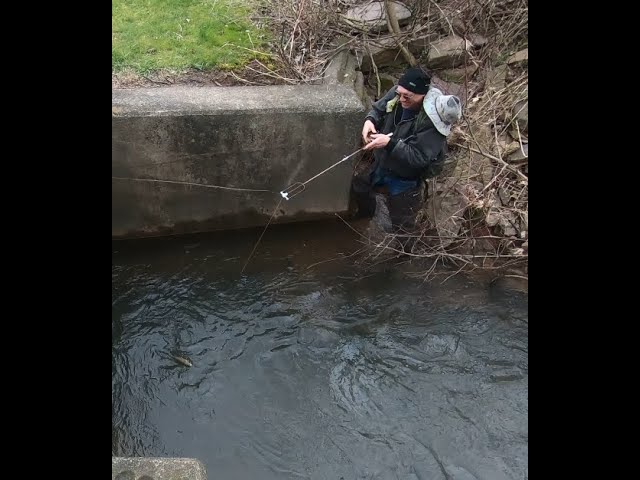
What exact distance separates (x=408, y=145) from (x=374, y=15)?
8.70 ft

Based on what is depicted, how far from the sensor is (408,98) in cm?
460

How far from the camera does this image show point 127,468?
2.28 meters

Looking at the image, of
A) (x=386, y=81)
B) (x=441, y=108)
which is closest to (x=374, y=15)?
(x=386, y=81)

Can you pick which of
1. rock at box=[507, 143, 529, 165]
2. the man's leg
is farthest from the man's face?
rock at box=[507, 143, 529, 165]

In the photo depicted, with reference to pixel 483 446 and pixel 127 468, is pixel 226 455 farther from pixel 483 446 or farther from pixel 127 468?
pixel 483 446

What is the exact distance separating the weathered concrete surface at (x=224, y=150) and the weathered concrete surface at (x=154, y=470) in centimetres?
310

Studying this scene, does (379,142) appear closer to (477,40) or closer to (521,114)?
(521,114)

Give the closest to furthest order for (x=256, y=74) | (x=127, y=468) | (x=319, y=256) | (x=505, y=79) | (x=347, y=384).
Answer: (x=127, y=468), (x=347, y=384), (x=319, y=256), (x=256, y=74), (x=505, y=79)

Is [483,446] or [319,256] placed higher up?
[319,256]

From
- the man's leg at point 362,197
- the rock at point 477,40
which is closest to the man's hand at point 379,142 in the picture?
the man's leg at point 362,197

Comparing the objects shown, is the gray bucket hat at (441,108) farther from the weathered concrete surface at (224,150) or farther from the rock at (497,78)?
the rock at (497,78)

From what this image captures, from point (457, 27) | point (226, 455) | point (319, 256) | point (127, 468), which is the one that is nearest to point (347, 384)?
point (226, 455)
